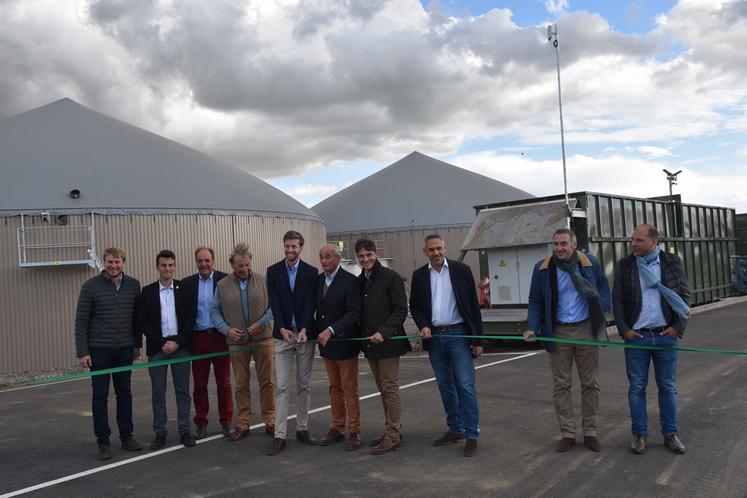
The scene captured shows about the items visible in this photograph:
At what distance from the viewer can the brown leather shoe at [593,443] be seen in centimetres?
600

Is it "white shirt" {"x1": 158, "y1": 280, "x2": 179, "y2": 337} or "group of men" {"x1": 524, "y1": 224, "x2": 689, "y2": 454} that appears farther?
"white shirt" {"x1": 158, "y1": 280, "x2": 179, "y2": 337}

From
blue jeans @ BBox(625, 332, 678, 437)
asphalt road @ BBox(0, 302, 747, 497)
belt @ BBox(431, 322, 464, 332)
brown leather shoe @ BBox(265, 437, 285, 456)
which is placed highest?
belt @ BBox(431, 322, 464, 332)

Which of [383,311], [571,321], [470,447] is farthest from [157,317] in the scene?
[571,321]

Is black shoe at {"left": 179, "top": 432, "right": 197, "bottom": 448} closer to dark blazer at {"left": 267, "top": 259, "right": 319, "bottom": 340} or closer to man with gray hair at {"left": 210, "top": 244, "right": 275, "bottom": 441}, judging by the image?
man with gray hair at {"left": 210, "top": 244, "right": 275, "bottom": 441}

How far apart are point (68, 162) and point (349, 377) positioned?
16.5 metres

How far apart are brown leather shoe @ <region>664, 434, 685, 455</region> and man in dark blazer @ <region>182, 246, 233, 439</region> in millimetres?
4329

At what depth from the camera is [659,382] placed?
6.09m

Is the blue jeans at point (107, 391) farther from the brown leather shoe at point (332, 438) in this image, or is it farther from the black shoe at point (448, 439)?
the black shoe at point (448, 439)

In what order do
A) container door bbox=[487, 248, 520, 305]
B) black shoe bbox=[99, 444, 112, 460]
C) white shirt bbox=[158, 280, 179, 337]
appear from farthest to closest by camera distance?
container door bbox=[487, 248, 520, 305] < white shirt bbox=[158, 280, 179, 337] < black shoe bbox=[99, 444, 112, 460]

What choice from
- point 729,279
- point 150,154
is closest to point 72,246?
point 150,154

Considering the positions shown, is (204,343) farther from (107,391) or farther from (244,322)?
(107,391)

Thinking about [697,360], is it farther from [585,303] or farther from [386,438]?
[386,438]

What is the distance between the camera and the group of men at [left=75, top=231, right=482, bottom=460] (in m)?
6.52

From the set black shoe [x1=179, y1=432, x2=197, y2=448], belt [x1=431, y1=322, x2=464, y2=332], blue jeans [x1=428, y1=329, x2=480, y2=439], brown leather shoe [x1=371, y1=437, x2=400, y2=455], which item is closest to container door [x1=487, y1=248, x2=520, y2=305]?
blue jeans [x1=428, y1=329, x2=480, y2=439]
